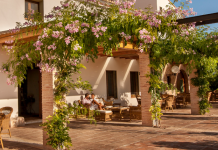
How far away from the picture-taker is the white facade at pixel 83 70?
28.9 ft

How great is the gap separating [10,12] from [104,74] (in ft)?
18.2

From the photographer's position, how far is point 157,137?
6129 millimetres

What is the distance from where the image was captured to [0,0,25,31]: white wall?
29.1ft

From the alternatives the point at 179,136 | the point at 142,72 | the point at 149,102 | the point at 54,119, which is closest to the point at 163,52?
the point at 142,72

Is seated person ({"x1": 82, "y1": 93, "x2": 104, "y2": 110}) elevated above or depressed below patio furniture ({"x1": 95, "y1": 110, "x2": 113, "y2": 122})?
above

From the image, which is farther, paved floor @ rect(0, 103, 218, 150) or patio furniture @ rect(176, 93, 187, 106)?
patio furniture @ rect(176, 93, 187, 106)

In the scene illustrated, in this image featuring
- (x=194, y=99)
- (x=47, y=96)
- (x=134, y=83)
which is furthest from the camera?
(x=134, y=83)

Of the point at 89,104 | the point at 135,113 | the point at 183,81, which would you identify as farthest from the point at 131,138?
the point at 183,81

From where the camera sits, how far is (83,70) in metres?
11.5

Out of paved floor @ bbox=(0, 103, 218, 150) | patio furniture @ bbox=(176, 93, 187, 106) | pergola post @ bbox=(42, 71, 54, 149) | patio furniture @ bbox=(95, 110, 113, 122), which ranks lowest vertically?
paved floor @ bbox=(0, 103, 218, 150)

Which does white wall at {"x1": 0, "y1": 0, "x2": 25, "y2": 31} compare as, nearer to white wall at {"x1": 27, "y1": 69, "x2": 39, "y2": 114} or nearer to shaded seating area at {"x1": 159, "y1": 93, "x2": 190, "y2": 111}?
white wall at {"x1": 27, "y1": 69, "x2": 39, "y2": 114}

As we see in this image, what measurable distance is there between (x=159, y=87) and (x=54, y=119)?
3650 mm

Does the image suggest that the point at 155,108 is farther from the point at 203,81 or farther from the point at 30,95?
the point at 30,95

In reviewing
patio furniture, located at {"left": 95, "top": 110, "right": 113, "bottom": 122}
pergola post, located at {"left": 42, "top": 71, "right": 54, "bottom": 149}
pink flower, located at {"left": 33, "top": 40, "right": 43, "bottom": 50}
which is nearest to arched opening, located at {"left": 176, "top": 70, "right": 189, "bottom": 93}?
patio furniture, located at {"left": 95, "top": 110, "right": 113, "bottom": 122}
